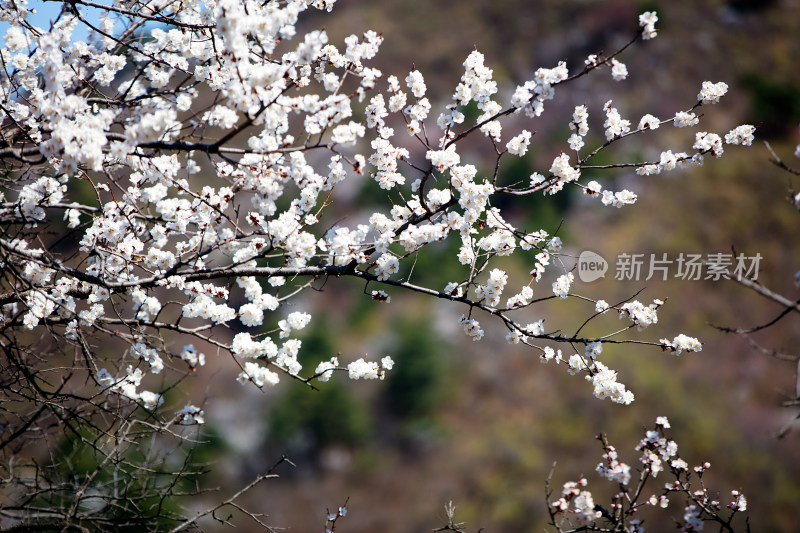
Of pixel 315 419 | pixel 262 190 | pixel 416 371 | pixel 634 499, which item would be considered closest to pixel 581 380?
pixel 416 371

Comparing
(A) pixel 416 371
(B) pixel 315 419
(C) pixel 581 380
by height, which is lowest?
(B) pixel 315 419

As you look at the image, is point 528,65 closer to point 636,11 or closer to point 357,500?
point 636,11

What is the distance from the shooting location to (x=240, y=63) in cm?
277

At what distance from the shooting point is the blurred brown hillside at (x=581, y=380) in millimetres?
23422

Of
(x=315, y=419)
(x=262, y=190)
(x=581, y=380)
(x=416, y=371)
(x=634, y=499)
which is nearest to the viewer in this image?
(x=262, y=190)

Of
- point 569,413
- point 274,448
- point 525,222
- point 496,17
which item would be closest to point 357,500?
point 274,448

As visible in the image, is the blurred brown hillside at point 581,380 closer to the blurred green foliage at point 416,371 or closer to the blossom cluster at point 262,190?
the blurred green foliage at point 416,371

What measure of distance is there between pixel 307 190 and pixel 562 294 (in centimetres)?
166

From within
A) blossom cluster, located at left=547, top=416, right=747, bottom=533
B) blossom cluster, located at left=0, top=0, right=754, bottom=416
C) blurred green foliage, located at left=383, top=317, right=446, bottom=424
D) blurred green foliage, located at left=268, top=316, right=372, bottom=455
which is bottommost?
blossom cluster, located at left=547, top=416, right=747, bottom=533

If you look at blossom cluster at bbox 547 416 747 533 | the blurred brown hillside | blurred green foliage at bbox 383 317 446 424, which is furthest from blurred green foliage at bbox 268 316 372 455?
blossom cluster at bbox 547 416 747 533

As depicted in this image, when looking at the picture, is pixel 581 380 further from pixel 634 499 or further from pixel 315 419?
pixel 634 499

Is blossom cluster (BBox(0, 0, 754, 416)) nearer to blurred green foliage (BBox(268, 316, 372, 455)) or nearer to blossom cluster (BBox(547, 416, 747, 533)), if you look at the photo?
blossom cluster (BBox(547, 416, 747, 533))

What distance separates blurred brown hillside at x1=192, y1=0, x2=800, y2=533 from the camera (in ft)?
76.8

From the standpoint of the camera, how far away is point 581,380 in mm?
27547
